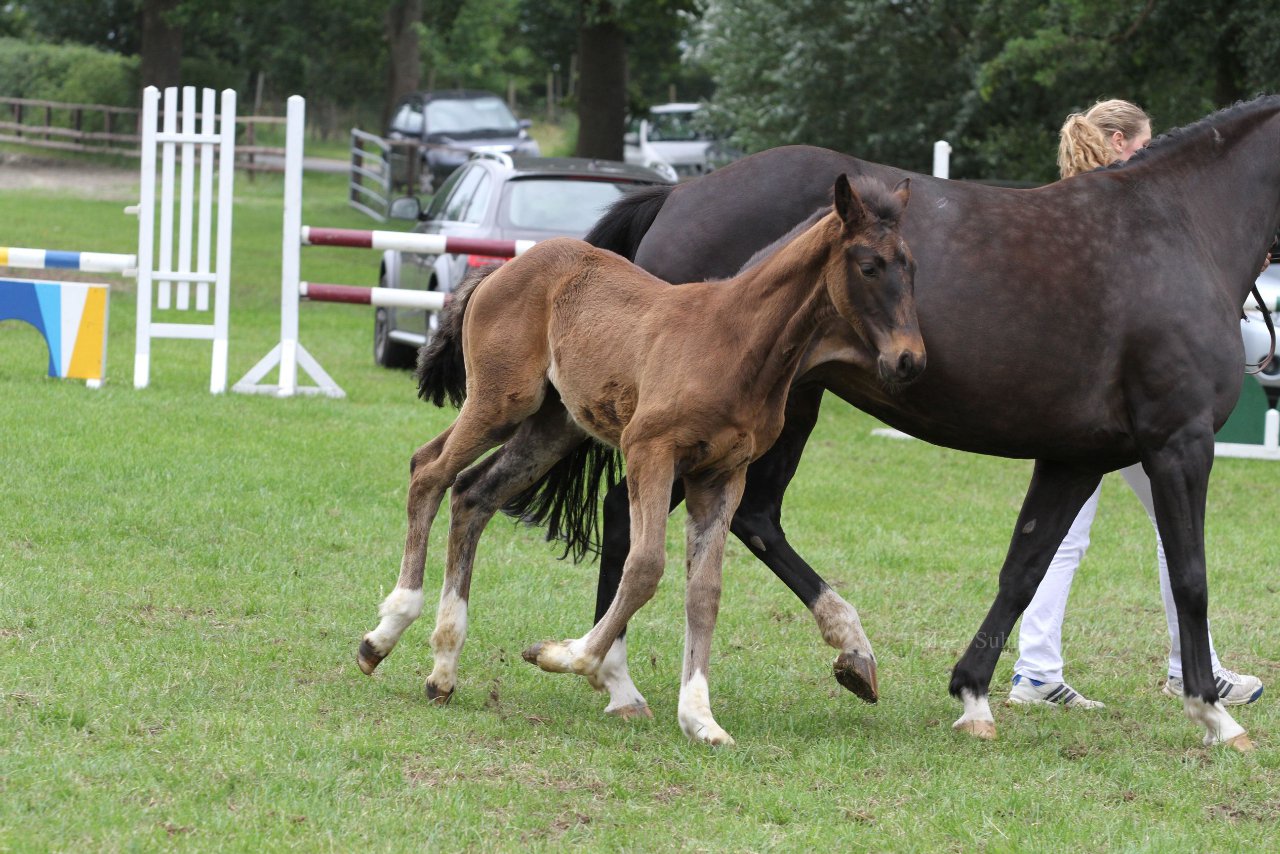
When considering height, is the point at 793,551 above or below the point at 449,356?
below

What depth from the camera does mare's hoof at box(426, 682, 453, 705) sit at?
4.95m

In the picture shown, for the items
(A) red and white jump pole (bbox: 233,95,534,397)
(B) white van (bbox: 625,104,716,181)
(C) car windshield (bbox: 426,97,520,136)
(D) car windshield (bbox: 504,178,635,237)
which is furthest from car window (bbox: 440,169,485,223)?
(C) car windshield (bbox: 426,97,520,136)

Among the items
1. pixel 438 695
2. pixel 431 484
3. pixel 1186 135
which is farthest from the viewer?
pixel 1186 135

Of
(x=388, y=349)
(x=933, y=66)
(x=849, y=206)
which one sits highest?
(x=933, y=66)

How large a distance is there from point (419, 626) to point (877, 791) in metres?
2.28

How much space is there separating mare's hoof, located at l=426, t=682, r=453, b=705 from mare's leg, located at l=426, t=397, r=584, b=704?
91mm

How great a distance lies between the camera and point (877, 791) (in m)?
4.32

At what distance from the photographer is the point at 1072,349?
16.3 ft

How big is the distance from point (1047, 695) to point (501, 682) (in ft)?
6.64

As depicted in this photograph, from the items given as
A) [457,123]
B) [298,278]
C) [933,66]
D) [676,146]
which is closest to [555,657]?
[298,278]

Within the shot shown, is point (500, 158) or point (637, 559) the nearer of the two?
point (637, 559)

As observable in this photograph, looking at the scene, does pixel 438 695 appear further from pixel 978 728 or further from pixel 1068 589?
pixel 1068 589

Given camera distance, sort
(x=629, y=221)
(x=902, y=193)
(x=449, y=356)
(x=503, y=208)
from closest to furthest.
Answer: (x=902, y=193)
(x=449, y=356)
(x=629, y=221)
(x=503, y=208)

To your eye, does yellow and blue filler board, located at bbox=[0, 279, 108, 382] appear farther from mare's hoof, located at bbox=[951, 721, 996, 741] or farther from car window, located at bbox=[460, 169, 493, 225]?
mare's hoof, located at bbox=[951, 721, 996, 741]
